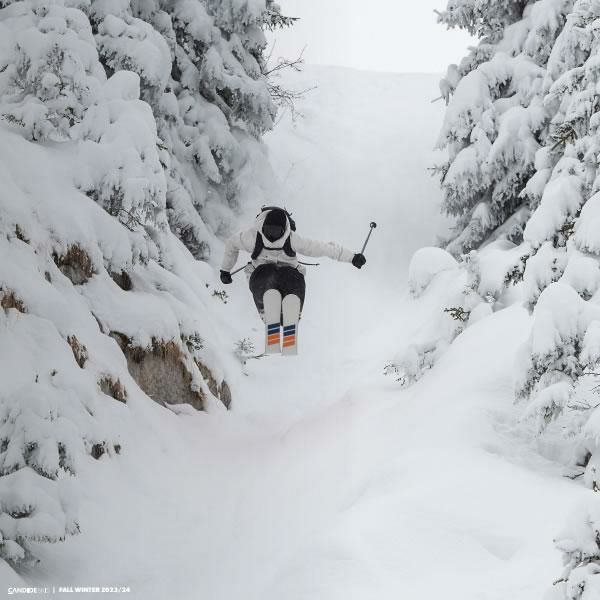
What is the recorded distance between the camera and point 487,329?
28.8 feet

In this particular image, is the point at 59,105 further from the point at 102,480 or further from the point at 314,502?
the point at 314,502

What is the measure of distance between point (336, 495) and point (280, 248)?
348 cm

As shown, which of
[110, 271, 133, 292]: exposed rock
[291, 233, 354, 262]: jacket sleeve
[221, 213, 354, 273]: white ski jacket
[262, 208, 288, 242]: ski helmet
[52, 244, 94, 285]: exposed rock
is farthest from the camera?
[291, 233, 354, 262]: jacket sleeve

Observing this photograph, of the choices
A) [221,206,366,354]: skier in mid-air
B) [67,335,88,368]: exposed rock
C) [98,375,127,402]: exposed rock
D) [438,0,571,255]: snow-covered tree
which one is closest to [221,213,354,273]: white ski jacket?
[221,206,366,354]: skier in mid-air

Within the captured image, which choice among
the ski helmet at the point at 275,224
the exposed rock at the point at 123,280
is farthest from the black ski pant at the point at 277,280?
the exposed rock at the point at 123,280

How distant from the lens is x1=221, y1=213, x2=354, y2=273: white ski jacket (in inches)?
344

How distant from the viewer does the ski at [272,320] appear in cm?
862

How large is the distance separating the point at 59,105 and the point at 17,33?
0.78 m

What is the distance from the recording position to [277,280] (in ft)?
28.4

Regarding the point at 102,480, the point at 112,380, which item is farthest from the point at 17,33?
the point at 102,480

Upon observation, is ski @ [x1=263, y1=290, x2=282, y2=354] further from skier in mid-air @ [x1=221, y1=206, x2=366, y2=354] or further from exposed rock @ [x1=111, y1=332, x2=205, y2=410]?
exposed rock @ [x1=111, y1=332, x2=205, y2=410]

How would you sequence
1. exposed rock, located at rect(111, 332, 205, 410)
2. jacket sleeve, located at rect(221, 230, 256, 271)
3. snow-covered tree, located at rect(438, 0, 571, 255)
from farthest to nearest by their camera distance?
snow-covered tree, located at rect(438, 0, 571, 255)
jacket sleeve, located at rect(221, 230, 256, 271)
exposed rock, located at rect(111, 332, 205, 410)

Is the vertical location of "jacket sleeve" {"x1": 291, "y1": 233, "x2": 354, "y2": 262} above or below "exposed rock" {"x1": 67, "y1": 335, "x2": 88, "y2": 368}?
above

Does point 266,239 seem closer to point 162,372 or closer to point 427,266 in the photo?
point 162,372
